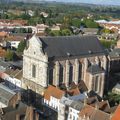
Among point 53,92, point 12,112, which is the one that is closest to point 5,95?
point 53,92

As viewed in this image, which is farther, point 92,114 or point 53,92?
point 53,92

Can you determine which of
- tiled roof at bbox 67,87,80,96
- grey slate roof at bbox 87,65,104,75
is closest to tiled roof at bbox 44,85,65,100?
tiled roof at bbox 67,87,80,96

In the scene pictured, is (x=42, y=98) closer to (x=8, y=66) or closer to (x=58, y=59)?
(x=58, y=59)

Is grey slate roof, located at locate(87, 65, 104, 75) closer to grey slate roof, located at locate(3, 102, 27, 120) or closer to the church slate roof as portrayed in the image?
the church slate roof

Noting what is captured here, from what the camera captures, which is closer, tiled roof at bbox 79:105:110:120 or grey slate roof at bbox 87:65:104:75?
tiled roof at bbox 79:105:110:120

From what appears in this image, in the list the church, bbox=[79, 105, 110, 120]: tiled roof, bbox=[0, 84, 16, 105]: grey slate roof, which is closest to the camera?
bbox=[79, 105, 110, 120]: tiled roof

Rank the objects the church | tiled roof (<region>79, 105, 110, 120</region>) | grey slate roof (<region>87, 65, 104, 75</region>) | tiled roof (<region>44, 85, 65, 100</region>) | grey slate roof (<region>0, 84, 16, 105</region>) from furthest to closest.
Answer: grey slate roof (<region>87, 65, 104, 75</region>), the church, tiled roof (<region>44, 85, 65, 100</region>), grey slate roof (<region>0, 84, 16, 105</region>), tiled roof (<region>79, 105, 110, 120</region>)

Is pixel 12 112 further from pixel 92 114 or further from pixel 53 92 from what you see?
pixel 53 92
